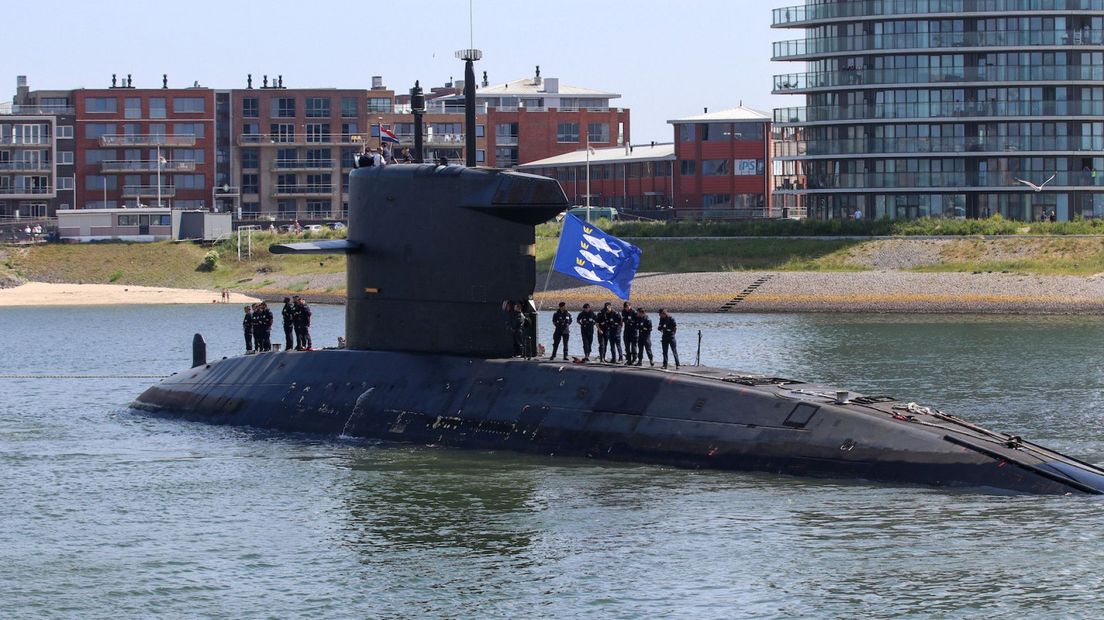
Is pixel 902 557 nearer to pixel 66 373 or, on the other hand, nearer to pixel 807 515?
pixel 807 515

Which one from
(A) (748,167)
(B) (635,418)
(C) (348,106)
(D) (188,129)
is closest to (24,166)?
(D) (188,129)

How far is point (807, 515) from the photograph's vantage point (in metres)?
24.7

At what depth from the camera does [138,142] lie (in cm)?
13212

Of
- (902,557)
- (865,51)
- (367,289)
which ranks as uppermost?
(865,51)

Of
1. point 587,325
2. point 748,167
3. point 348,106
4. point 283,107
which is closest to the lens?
point 587,325

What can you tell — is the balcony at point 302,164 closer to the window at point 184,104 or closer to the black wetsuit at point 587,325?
the window at point 184,104

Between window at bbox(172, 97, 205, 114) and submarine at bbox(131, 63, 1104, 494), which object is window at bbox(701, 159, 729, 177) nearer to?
window at bbox(172, 97, 205, 114)

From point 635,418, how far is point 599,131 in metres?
120

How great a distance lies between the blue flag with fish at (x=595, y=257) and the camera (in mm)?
31828

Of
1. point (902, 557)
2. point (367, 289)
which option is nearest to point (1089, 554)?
point (902, 557)

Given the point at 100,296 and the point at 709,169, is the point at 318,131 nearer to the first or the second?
the point at 709,169

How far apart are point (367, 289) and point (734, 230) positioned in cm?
6258

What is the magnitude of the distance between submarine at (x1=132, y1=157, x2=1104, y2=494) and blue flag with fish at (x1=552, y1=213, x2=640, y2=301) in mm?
775

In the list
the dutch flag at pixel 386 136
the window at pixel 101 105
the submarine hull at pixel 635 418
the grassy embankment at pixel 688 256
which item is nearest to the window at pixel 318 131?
the window at pixel 101 105
